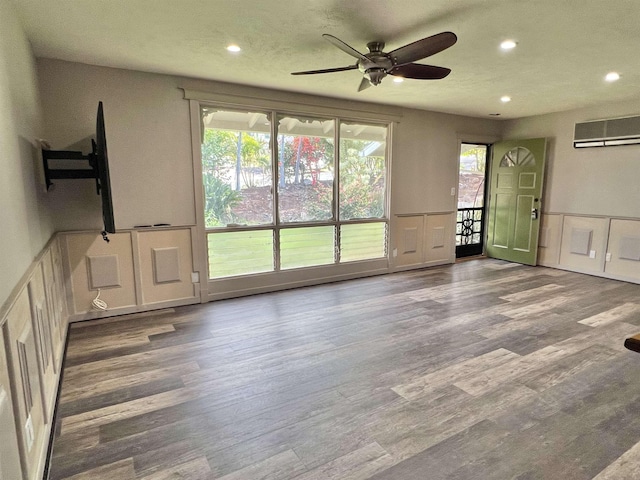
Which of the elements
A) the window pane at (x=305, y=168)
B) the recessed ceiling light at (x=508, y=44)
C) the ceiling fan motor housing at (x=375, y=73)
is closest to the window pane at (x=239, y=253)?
the window pane at (x=305, y=168)

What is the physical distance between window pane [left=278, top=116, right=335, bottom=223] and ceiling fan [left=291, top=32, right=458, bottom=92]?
6.07 ft

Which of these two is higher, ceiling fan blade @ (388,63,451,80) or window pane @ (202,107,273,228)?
ceiling fan blade @ (388,63,451,80)

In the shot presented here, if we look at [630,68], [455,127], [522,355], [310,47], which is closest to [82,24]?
[310,47]

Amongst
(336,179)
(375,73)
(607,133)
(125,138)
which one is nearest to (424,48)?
(375,73)

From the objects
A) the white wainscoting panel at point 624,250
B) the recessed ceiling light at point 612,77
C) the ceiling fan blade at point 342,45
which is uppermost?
the recessed ceiling light at point 612,77

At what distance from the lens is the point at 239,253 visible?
441 cm

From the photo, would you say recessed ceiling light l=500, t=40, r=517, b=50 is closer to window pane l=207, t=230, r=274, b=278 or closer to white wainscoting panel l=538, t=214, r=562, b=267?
window pane l=207, t=230, r=274, b=278

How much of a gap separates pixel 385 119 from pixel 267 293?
3000 millimetres

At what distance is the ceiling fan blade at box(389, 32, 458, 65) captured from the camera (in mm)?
2197

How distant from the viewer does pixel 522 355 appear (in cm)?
287

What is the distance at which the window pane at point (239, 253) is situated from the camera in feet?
14.0

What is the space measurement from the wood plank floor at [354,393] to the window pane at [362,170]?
172 centimetres

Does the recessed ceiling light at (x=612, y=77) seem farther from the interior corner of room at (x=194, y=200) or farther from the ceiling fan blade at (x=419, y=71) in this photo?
the ceiling fan blade at (x=419, y=71)

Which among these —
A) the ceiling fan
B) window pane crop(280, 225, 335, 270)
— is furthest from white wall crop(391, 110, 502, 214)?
the ceiling fan
